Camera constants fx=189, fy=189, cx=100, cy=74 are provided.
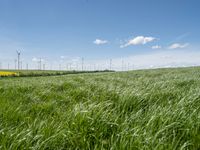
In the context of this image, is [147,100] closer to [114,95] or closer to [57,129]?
[114,95]

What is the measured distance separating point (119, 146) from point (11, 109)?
2.37m

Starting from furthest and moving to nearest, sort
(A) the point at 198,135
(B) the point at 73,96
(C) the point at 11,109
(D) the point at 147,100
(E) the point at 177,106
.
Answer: (B) the point at 73,96 < (D) the point at 147,100 < (C) the point at 11,109 < (E) the point at 177,106 < (A) the point at 198,135

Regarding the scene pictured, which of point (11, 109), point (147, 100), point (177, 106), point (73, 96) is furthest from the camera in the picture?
point (73, 96)

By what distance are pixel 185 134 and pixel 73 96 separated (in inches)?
142

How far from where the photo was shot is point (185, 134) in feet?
7.77

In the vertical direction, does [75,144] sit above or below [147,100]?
below

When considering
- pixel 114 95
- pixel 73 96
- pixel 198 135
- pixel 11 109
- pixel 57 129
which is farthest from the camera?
pixel 73 96

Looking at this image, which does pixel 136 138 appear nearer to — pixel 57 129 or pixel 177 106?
pixel 57 129

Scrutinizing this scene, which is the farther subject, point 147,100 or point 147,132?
point 147,100

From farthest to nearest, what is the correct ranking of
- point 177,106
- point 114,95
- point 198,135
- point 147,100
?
point 114,95
point 147,100
point 177,106
point 198,135

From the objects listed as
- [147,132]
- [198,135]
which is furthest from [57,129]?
[198,135]

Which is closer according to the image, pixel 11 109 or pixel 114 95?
pixel 11 109

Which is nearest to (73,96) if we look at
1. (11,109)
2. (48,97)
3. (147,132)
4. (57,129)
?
(48,97)

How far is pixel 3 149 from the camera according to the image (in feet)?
6.70
